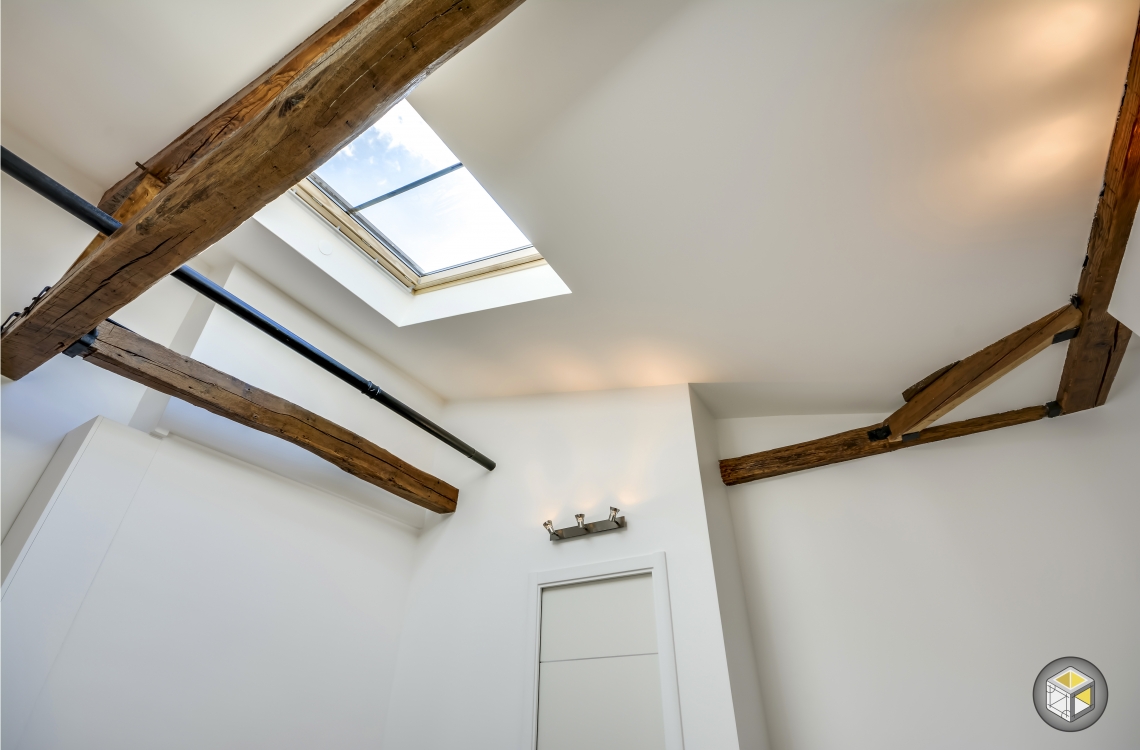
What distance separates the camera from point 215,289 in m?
2.56

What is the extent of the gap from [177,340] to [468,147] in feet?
6.79

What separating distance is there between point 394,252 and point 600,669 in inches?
108

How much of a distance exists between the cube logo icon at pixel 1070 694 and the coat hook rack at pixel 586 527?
2.18 meters

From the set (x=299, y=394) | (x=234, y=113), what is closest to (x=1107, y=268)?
(x=234, y=113)

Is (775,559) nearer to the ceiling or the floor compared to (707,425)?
nearer to the floor

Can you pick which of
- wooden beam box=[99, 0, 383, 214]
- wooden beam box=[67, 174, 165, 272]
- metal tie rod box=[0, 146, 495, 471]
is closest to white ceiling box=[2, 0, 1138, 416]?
wooden beam box=[99, 0, 383, 214]

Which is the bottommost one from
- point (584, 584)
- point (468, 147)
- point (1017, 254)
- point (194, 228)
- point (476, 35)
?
point (584, 584)

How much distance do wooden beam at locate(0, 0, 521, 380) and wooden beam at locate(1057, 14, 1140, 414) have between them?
2.15m

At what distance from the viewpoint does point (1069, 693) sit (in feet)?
9.09

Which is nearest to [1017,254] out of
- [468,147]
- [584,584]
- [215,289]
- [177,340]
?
[468,147]

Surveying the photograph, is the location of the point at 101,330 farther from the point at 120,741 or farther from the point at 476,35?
the point at 476,35

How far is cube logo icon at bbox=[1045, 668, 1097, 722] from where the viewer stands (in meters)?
2.72

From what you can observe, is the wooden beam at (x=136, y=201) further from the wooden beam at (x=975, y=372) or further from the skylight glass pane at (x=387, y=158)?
the wooden beam at (x=975, y=372)

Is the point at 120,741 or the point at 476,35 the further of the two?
the point at 120,741
